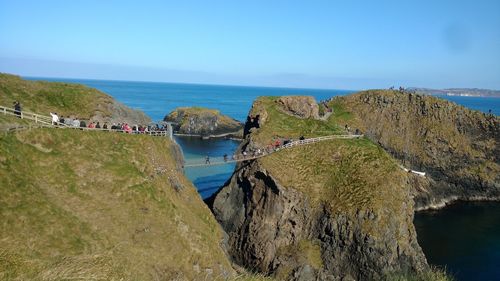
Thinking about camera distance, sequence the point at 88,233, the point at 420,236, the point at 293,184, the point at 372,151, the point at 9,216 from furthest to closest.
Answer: the point at 420,236
the point at 372,151
the point at 293,184
the point at 88,233
the point at 9,216

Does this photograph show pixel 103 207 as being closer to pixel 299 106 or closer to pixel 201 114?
pixel 299 106

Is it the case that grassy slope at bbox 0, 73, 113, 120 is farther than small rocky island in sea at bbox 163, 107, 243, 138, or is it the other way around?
small rocky island in sea at bbox 163, 107, 243, 138

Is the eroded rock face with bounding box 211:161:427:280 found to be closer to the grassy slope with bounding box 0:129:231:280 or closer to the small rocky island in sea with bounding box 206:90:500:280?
the small rocky island in sea with bounding box 206:90:500:280

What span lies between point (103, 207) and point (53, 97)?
2188 cm

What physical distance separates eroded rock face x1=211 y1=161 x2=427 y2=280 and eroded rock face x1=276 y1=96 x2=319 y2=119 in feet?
65.3

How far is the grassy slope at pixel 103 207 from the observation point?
26938 millimetres

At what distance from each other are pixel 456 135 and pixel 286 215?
58.2 m

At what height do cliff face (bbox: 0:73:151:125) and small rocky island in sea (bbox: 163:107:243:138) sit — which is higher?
cliff face (bbox: 0:73:151:125)

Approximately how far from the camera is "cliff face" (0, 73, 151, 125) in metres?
45.6

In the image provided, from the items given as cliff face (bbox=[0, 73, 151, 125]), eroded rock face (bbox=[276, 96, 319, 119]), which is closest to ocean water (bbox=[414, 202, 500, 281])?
eroded rock face (bbox=[276, 96, 319, 119])

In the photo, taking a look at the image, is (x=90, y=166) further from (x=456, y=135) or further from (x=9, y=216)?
(x=456, y=135)

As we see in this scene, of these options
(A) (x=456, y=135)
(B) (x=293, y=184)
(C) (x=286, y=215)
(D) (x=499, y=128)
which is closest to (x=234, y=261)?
(C) (x=286, y=215)

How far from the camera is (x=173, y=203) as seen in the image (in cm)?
3912

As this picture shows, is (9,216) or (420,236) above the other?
(9,216)
